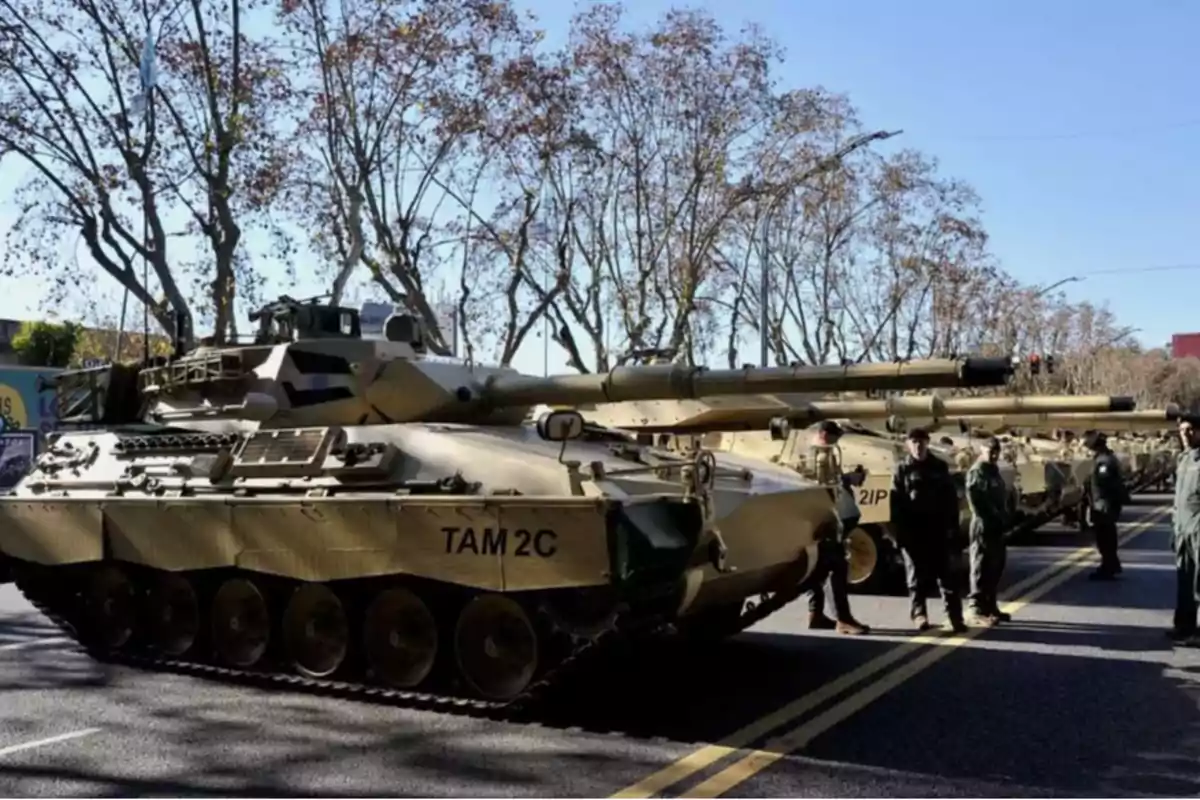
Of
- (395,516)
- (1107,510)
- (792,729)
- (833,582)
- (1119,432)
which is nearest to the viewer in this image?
(792,729)

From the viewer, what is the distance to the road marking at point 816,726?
6129 mm

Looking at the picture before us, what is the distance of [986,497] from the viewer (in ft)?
36.7

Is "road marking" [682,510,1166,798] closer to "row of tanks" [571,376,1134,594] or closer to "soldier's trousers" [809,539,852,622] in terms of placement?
"soldier's trousers" [809,539,852,622]

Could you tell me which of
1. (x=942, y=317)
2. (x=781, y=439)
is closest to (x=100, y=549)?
(x=781, y=439)

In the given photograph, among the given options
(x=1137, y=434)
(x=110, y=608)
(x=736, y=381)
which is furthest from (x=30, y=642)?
(x=1137, y=434)

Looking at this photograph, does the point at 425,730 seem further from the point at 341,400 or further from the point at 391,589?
the point at 341,400

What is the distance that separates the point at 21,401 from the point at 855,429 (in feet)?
56.8

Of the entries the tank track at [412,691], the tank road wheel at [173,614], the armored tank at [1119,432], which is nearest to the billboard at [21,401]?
the tank track at [412,691]

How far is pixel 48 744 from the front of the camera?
23.5 feet

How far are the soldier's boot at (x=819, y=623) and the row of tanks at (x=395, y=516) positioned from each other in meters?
0.79

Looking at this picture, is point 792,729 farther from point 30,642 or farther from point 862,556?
point 30,642

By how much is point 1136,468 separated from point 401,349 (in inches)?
1066

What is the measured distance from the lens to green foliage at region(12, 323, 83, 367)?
4078cm

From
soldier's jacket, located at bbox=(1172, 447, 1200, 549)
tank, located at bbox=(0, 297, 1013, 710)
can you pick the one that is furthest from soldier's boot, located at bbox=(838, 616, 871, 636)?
soldier's jacket, located at bbox=(1172, 447, 1200, 549)
